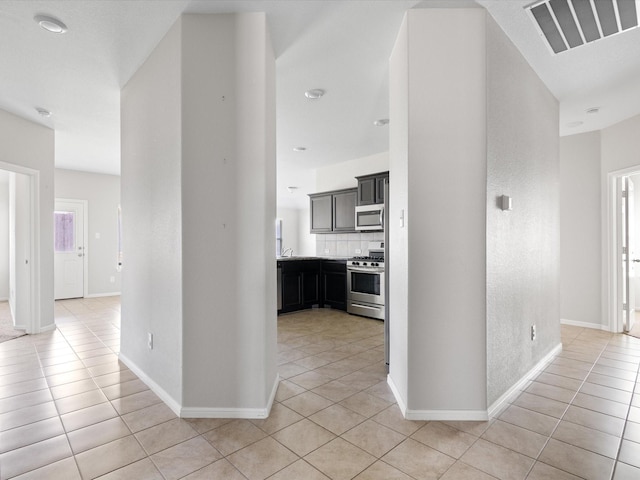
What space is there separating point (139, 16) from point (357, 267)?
411cm

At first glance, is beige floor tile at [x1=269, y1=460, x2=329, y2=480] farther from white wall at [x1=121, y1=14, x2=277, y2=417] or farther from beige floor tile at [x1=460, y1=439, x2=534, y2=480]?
beige floor tile at [x1=460, y1=439, x2=534, y2=480]

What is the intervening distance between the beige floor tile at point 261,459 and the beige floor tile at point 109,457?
543mm

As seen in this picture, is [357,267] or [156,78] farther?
[357,267]

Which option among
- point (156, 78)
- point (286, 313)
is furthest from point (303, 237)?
point (156, 78)

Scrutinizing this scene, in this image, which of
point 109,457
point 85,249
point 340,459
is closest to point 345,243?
point 340,459

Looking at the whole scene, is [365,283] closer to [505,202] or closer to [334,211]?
[334,211]

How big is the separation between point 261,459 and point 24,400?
203cm

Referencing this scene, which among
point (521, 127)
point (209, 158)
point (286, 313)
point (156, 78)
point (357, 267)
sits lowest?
point (286, 313)

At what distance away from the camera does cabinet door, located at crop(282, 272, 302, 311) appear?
5.59 meters

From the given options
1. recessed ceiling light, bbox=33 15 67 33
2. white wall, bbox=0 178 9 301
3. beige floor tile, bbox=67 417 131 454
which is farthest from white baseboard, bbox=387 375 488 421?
white wall, bbox=0 178 9 301

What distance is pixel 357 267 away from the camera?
5.46 meters

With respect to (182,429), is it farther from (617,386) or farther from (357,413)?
(617,386)

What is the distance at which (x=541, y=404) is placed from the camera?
8.14 feet

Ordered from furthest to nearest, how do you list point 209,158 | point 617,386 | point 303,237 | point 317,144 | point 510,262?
point 303,237
point 317,144
point 617,386
point 510,262
point 209,158
